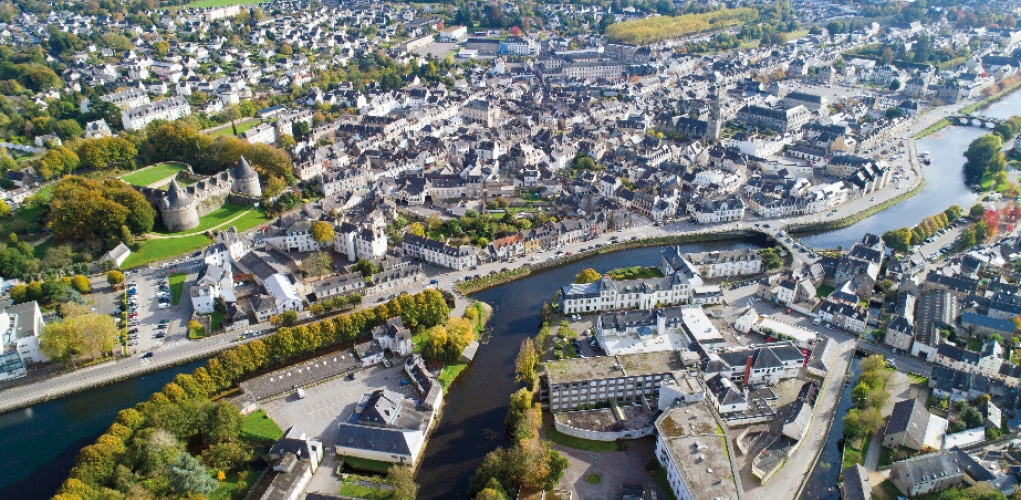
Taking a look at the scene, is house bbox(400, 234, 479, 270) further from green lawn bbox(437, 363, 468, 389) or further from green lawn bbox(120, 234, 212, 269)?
green lawn bbox(120, 234, 212, 269)

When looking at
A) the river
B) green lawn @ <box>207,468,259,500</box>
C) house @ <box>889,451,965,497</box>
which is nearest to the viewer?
house @ <box>889,451,965,497</box>

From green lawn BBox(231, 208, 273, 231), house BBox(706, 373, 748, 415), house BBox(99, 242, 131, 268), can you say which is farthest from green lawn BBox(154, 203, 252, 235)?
house BBox(706, 373, 748, 415)

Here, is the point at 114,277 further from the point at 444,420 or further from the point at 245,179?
the point at 444,420

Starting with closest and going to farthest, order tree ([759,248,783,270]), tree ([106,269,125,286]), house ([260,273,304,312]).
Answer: house ([260,273,304,312]) → tree ([106,269,125,286]) → tree ([759,248,783,270])

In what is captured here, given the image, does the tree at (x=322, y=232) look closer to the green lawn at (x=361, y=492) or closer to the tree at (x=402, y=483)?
the green lawn at (x=361, y=492)

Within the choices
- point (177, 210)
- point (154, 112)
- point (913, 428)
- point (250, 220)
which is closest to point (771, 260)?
point (913, 428)
